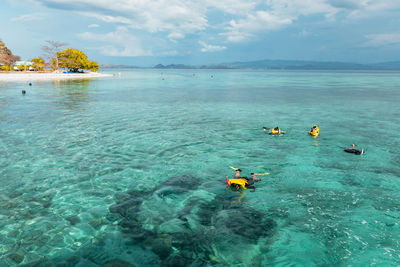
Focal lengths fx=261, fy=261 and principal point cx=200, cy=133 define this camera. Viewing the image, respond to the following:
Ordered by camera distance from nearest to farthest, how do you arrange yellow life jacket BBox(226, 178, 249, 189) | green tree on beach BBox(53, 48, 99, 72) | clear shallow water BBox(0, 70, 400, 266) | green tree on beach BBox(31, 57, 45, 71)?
clear shallow water BBox(0, 70, 400, 266)
yellow life jacket BBox(226, 178, 249, 189)
green tree on beach BBox(53, 48, 99, 72)
green tree on beach BBox(31, 57, 45, 71)

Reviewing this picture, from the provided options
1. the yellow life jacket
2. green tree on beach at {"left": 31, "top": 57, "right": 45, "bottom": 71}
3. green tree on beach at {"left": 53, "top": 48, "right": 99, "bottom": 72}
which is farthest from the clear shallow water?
green tree on beach at {"left": 31, "top": 57, "right": 45, "bottom": 71}

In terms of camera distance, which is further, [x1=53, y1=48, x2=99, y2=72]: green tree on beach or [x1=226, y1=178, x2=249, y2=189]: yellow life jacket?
[x1=53, y1=48, x2=99, y2=72]: green tree on beach

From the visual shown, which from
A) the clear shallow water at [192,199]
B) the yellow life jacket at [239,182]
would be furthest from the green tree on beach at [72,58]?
the yellow life jacket at [239,182]

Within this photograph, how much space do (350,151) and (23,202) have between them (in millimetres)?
23312

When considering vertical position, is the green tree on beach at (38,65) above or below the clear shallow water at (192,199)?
above

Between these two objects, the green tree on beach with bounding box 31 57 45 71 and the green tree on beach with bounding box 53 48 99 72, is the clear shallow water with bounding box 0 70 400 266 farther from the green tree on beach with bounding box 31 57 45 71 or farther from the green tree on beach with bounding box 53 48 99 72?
the green tree on beach with bounding box 31 57 45 71

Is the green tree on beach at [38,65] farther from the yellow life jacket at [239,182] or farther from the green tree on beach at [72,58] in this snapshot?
the yellow life jacket at [239,182]

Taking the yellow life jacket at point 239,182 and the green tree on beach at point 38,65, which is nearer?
the yellow life jacket at point 239,182

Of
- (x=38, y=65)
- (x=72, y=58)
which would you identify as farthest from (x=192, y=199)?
(x=38, y=65)

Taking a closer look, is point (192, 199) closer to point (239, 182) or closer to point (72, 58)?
point (239, 182)

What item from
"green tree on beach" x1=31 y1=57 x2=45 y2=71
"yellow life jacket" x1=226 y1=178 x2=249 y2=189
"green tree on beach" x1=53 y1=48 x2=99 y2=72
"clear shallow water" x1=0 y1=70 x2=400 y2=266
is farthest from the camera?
"green tree on beach" x1=31 y1=57 x2=45 y2=71

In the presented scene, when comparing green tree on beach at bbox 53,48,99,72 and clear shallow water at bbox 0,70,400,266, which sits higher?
green tree on beach at bbox 53,48,99,72

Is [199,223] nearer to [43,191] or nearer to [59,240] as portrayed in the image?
[59,240]

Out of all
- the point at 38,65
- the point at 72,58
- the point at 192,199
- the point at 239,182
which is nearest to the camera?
the point at 192,199
